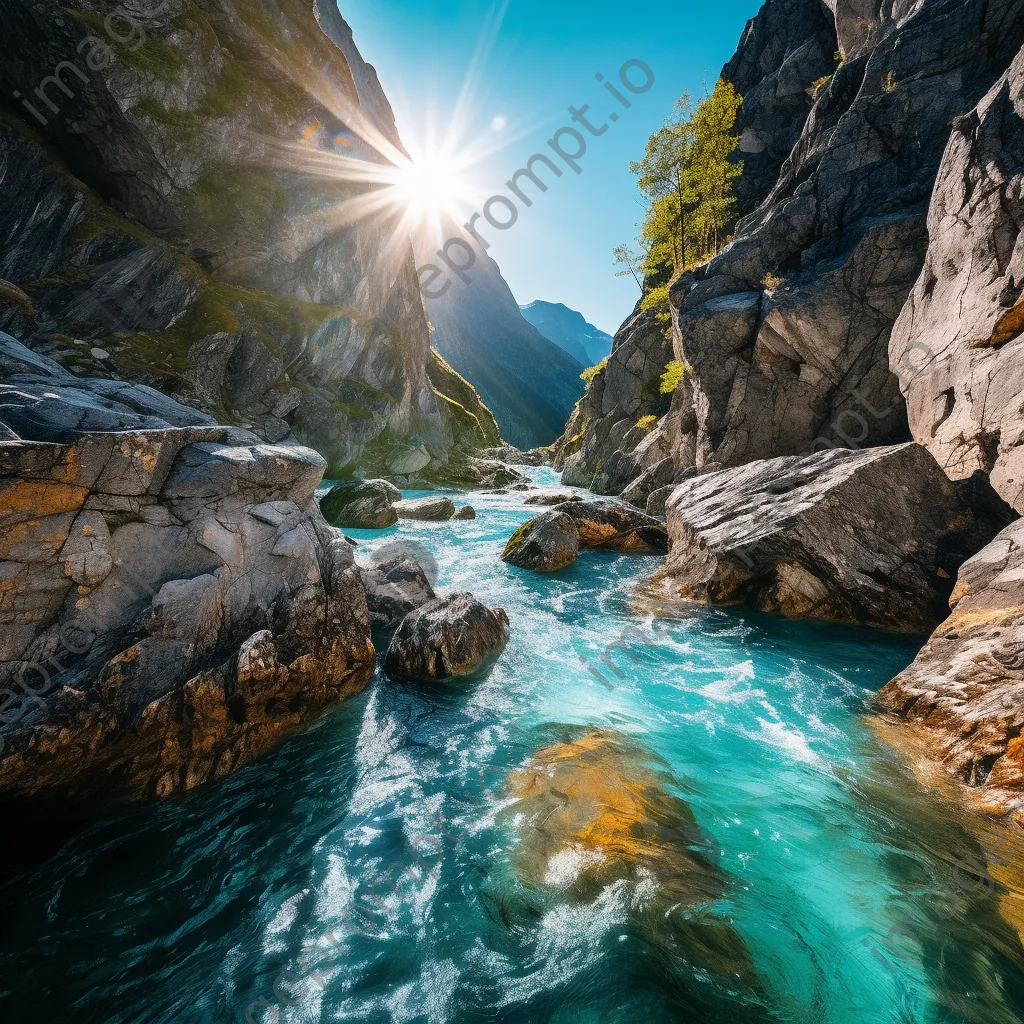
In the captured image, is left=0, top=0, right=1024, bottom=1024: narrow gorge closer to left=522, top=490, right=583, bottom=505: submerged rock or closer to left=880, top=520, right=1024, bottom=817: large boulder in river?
left=880, top=520, right=1024, bottom=817: large boulder in river

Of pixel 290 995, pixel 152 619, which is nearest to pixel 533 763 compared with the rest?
pixel 290 995

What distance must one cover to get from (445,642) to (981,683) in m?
8.86

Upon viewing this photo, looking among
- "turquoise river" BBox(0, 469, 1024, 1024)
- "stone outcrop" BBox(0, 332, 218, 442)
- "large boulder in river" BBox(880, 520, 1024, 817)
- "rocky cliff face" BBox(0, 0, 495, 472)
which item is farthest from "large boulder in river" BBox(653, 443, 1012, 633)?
"rocky cliff face" BBox(0, 0, 495, 472)

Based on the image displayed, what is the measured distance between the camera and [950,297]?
1278 centimetres

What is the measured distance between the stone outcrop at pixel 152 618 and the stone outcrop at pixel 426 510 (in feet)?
58.3

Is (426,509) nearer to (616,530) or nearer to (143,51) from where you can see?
(616,530)

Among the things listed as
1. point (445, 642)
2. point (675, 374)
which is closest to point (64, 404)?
point (445, 642)

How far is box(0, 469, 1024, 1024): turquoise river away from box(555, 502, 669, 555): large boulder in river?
12.3m

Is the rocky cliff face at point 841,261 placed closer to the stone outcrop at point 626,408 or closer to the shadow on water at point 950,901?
the stone outcrop at point 626,408

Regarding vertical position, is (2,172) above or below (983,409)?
above

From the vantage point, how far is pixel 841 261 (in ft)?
61.6

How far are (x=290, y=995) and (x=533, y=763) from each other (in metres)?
3.73

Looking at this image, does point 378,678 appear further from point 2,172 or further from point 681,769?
point 2,172

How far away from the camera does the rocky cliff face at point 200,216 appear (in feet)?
102
